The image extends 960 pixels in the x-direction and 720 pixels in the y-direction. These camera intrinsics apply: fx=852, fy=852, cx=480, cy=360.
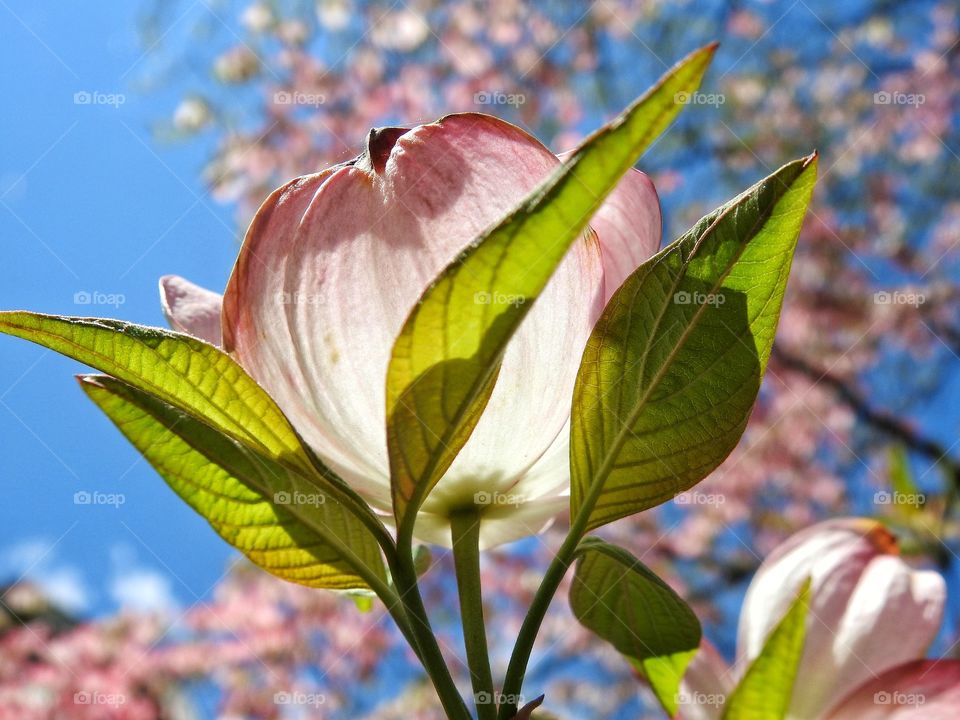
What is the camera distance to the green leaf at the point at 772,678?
11.0 inches

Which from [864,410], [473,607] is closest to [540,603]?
[473,607]

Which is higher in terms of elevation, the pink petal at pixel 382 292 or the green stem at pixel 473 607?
the pink petal at pixel 382 292

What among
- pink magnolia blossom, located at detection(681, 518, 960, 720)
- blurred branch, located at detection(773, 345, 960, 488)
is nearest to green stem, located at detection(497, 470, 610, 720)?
pink magnolia blossom, located at detection(681, 518, 960, 720)

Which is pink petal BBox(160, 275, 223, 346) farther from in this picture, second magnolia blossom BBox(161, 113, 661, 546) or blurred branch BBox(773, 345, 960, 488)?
blurred branch BBox(773, 345, 960, 488)

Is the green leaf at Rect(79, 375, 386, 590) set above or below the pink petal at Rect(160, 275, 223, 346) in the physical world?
below

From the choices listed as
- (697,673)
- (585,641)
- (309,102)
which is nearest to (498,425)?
(697,673)

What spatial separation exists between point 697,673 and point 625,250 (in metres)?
0.20

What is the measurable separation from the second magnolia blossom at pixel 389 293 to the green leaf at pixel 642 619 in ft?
0.19

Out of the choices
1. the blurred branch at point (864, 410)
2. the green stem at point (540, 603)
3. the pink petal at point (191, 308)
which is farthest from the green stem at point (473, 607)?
the blurred branch at point (864, 410)

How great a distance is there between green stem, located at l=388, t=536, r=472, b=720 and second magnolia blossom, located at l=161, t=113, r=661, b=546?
0.13 feet

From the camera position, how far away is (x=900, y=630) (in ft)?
1.19

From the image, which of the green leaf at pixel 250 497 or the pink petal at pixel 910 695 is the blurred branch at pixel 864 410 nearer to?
the pink petal at pixel 910 695

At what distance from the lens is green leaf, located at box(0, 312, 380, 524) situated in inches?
9.8

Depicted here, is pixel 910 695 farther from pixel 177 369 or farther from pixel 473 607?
pixel 177 369
